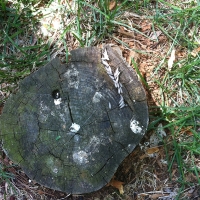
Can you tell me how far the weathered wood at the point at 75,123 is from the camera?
2057 mm

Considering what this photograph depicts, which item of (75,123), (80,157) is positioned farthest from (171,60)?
(80,157)

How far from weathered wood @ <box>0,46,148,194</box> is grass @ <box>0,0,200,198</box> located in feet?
1.31

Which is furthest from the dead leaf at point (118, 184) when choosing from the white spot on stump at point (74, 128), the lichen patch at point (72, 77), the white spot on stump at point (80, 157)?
the lichen patch at point (72, 77)

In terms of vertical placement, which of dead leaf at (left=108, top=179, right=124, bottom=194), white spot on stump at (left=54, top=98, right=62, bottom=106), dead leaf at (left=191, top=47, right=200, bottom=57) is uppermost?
white spot on stump at (left=54, top=98, right=62, bottom=106)

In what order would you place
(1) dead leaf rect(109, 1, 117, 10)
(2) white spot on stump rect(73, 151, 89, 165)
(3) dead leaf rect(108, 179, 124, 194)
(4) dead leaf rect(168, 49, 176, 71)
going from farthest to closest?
(1) dead leaf rect(109, 1, 117, 10), (4) dead leaf rect(168, 49, 176, 71), (3) dead leaf rect(108, 179, 124, 194), (2) white spot on stump rect(73, 151, 89, 165)

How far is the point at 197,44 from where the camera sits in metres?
2.68

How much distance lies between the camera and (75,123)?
82.1 inches

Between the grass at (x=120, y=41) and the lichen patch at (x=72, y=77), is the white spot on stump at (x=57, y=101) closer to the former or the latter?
the lichen patch at (x=72, y=77)

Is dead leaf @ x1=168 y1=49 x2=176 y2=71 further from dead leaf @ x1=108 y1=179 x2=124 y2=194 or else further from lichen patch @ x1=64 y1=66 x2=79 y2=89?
dead leaf @ x1=108 y1=179 x2=124 y2=194

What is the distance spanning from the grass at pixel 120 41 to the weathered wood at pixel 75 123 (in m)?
0.40

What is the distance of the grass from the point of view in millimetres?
2537

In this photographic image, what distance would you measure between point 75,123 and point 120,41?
975mm

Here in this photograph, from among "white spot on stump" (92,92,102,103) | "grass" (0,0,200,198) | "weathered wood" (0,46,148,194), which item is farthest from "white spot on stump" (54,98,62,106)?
"grass" (0,0,200,198)

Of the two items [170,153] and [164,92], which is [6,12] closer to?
[164,92]
